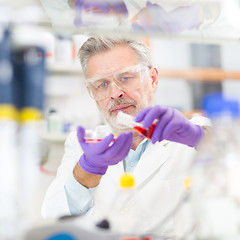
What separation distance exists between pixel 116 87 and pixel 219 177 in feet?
3.41

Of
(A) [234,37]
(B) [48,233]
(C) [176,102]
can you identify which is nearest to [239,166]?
(B) [48,233]

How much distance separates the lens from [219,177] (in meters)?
0.69

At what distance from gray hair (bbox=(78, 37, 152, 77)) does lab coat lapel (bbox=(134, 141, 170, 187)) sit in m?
0.49

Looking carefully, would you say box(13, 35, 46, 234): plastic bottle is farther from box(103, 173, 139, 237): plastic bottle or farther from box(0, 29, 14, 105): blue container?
box(103, 173, 139, 237): plastic bottle

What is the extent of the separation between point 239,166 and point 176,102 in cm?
249

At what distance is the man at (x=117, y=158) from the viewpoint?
1413 mm

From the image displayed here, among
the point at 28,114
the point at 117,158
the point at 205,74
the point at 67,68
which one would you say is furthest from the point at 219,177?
the point at 205,74

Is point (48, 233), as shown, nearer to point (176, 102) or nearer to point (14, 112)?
point (14, 112)

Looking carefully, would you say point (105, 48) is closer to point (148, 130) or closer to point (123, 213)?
point (148, 130)

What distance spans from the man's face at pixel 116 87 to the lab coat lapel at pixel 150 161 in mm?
217

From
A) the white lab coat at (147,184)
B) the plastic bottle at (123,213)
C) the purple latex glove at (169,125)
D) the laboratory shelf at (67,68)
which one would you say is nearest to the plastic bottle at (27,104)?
the plastic bottle at (123,213)

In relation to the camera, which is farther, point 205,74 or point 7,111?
point 205,74

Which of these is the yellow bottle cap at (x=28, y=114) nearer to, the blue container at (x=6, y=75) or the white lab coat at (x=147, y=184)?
the blue container at (x=6, y=75)

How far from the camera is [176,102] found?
3.14 m
